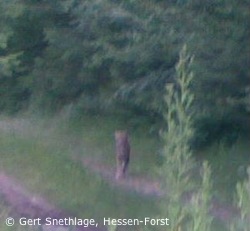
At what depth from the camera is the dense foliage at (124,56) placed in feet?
51.2

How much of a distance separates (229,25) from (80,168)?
2.94 metres

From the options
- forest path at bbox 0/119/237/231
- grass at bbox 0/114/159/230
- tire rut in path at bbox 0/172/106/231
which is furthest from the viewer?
grass at bbox 0/114/159/230

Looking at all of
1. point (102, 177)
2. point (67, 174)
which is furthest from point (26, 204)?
point (102, 177)

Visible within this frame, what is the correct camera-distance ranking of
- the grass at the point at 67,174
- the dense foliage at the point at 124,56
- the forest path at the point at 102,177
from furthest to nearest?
the dense foliage at the point at 124,56
the grass at the point at 67,174
the forest path at the point at 102,177

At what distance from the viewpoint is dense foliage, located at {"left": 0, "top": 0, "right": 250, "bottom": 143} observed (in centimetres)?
1561

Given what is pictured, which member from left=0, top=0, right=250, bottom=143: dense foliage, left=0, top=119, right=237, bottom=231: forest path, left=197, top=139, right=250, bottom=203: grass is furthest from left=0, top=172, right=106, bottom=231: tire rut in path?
left=0, top=0, right=250, bottom=143: dense foliage

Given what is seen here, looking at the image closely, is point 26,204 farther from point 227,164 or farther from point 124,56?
point 124,56

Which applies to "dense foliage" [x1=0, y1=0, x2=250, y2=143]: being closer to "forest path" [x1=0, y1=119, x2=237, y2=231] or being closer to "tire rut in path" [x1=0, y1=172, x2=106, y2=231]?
"forest path" [x1=0, y1=119, x2=237, y2=231]

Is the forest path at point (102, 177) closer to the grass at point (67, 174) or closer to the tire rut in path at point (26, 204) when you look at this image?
the tire rut in path at point (26, 204)

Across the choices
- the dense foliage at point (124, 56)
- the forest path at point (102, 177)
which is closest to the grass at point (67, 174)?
the forest path at point (102, 177)

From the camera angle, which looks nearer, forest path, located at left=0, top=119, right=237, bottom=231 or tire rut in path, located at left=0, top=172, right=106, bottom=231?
tire rut in path, located at left=0, top=172, right=106, bottom=231

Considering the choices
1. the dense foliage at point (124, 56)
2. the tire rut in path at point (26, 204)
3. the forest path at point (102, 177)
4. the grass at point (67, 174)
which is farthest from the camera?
the dense foliage at point (124, 56)

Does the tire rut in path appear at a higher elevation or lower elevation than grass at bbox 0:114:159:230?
higher

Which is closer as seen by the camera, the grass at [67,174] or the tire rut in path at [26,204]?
the tire rut in path at [26,204]
